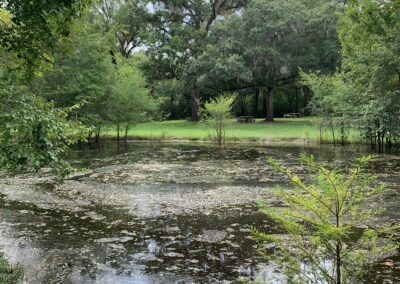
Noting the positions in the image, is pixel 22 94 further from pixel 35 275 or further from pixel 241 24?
pixel 241 24

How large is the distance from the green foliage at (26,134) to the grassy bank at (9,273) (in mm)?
1366

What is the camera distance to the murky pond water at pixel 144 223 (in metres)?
6.59

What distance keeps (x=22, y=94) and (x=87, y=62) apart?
2335 centimetres

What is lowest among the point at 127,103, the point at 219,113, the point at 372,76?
the point at 219,113

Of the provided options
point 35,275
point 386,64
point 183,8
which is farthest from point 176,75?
point 35,275

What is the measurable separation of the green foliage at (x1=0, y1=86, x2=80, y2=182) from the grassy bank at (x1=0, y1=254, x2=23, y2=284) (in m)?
1.37

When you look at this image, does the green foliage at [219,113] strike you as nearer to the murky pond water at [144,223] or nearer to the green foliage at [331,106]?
the green foliage at [331,106]

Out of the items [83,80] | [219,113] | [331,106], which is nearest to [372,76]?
[331,106]

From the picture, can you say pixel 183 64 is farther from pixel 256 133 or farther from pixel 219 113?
pixel 219 113

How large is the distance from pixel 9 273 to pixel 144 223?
3691 mm

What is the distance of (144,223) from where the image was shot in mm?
9359

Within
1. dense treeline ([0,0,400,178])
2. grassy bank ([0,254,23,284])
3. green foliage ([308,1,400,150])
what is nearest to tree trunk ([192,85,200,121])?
dense treeline ([0,0,400,178])

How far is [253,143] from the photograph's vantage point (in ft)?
96.7

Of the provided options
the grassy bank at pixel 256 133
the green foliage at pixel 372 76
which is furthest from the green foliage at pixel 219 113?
the green foliage at pixel 372 76
